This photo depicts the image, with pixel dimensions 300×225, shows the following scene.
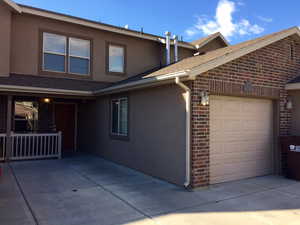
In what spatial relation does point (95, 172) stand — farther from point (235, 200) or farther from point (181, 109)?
point (235, 200)

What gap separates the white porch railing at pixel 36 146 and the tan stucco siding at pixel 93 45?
2.64m

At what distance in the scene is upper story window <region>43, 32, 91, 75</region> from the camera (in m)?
9.99

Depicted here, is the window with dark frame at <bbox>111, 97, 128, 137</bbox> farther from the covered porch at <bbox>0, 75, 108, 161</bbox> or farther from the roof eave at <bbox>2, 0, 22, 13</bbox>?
the roof eave at <bbox>2, 0, 22, 13</bbox>

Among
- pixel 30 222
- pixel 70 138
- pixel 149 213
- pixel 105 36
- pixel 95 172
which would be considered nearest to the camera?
pixel 30 222

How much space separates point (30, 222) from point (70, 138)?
8971 mm

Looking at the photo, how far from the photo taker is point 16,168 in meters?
8.11

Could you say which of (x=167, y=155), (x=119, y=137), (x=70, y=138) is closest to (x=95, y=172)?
(x=119, y=137)

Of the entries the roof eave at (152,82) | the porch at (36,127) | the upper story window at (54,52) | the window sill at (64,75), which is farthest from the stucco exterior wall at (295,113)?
the upper story window at (54,52)

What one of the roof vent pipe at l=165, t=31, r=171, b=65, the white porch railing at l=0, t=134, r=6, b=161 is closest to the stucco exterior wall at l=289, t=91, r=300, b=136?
the roof vent pipe at l=165, t=31, r=171, b=65

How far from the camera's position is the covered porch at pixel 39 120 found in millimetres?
9047

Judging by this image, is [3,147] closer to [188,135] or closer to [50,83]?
[50,83]

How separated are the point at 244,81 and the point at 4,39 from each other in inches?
335

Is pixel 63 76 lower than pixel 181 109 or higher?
higher

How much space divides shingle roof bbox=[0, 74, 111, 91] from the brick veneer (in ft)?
19.4
